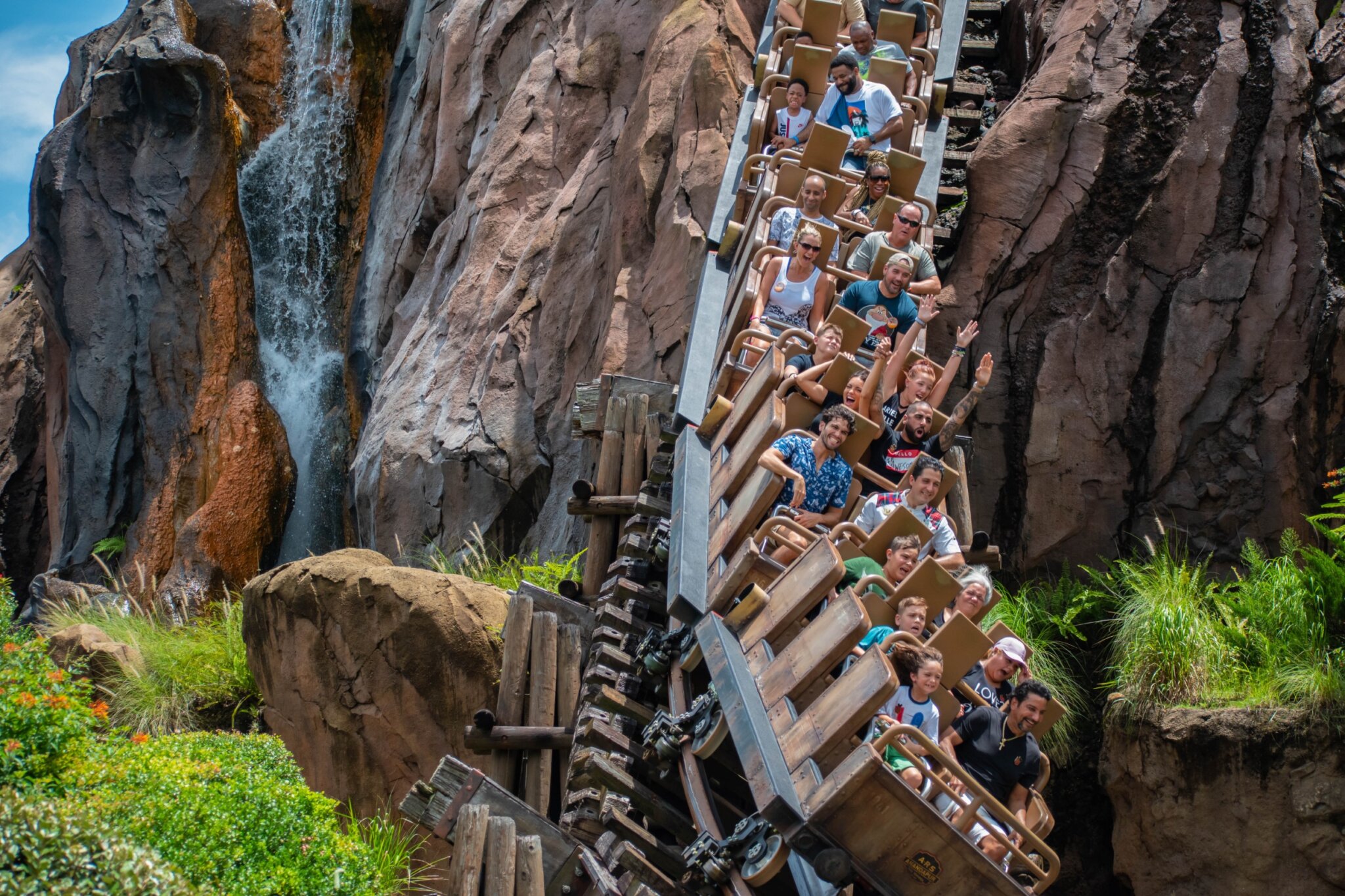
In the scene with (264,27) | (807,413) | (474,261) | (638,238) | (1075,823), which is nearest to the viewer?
(807,413)

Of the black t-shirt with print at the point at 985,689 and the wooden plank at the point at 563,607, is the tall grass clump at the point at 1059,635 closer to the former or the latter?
the black t-shirt with print at the point at 985,689

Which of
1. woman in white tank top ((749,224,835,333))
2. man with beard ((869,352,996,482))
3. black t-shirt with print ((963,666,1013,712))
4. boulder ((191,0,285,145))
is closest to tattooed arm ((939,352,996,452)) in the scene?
man with beard ((869,352,996,482))

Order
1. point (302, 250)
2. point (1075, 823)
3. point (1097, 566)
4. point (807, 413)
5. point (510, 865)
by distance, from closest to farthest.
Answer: point (510, 865) → point (807, 413) → point (1075, 823) → point (1097, 566) → point (302, 250)

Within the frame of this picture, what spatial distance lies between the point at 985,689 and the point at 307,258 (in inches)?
610

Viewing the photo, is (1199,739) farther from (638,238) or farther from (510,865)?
(638,238)

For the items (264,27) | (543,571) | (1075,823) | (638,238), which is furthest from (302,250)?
(1075,823)

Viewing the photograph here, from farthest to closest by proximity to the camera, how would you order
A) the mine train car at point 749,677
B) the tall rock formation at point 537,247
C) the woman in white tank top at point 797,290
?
the tall rock formation at point 537,247
the woman in white tank top at point 797,290
the mine train car at point 749,677

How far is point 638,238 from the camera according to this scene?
45.6 ft

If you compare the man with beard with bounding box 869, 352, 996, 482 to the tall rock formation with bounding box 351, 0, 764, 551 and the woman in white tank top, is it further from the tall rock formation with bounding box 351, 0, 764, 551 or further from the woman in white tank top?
the tall rock formation with bounding box 351, 0, 764, 551

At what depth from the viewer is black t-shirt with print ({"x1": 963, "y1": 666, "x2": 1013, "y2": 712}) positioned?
7043 mm

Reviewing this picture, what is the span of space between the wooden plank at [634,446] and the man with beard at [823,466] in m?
2.36

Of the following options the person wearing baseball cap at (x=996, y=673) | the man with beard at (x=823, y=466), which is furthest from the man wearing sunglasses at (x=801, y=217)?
the person wearing baseball cap at (x=996, y=673)

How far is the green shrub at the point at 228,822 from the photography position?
6035mm

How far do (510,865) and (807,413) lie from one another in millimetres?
3128
